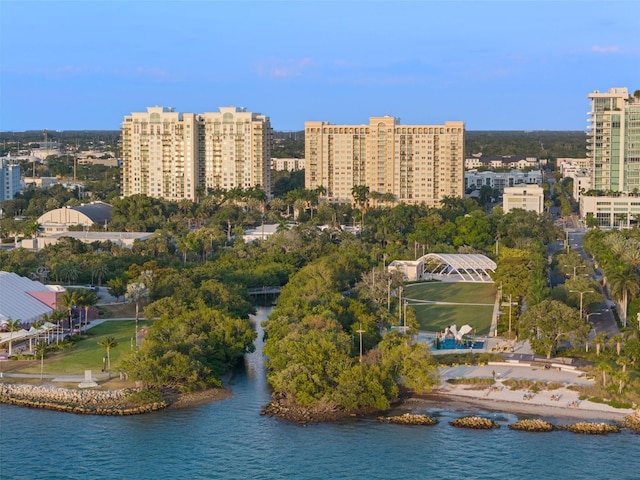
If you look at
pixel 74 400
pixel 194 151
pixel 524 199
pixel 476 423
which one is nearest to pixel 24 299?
pixel 74 400

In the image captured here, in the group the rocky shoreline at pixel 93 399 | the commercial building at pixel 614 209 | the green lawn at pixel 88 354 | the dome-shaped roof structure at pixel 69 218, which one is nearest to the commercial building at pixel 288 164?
the commercial building at pixel 614 209

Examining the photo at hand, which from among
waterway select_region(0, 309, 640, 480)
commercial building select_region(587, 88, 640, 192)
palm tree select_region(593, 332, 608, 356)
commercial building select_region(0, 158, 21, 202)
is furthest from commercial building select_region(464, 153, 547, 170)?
waterway select_region(0, 309, 640, 480)

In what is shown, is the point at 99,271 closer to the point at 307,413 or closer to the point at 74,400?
the point at 74,400

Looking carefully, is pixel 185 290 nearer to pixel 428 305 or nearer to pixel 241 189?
pixel 428 305

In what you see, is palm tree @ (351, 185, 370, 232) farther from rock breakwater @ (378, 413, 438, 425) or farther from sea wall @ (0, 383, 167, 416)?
rock breakwater @ (378, 413, 438, 425)

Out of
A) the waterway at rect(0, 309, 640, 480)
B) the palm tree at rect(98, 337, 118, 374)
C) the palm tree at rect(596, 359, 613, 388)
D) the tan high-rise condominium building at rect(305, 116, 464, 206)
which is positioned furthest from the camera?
the tan high-rise condominium building at rect(305, 116, 464, 206)

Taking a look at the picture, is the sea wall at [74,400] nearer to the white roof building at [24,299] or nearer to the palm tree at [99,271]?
the white roof building at [24,299]
